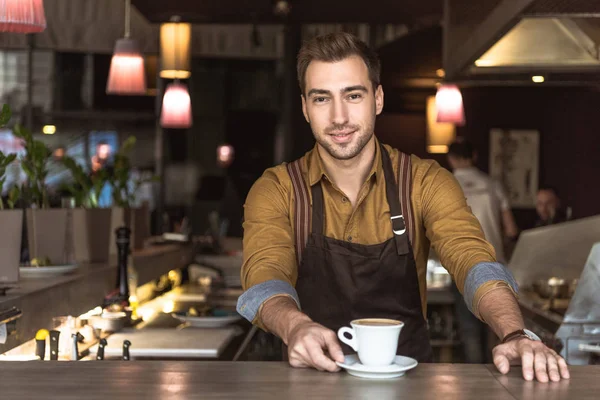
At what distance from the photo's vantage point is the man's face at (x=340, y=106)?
222cm

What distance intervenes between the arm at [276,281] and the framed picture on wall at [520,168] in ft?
27.6

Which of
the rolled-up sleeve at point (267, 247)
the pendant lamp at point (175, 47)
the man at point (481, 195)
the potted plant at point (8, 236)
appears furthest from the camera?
the pendant lamp at point (175, 47)

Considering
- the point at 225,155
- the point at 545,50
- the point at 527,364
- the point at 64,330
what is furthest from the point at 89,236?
the point at 225,155

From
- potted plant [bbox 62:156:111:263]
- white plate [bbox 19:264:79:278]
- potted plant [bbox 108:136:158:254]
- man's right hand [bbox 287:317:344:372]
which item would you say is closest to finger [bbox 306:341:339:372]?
man's right hand [bbox 287:317:344:372]

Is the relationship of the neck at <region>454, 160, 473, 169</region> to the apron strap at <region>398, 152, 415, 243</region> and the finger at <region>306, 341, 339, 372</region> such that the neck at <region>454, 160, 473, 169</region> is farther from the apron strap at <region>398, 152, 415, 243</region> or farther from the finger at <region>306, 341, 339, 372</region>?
the finger at <region>306, 341, 339, 372</region>

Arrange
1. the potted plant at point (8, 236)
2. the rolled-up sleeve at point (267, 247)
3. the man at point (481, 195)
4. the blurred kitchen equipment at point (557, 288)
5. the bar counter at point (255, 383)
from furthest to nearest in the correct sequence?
the man at point (481, 195) → the blurred kitchen equipment at point (557, 288) → the potted plant at point (8, 236) → the rolled-up sleeve at point (267, 247) → the bar counter at point (255, 383)

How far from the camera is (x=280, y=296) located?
1965mm

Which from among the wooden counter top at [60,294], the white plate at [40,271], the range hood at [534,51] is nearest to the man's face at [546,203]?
the range hood at [534,51]

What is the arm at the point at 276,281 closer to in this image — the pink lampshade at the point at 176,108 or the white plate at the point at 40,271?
the white plate at the point at 40,271

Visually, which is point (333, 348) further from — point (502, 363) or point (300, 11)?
point (300, 11)

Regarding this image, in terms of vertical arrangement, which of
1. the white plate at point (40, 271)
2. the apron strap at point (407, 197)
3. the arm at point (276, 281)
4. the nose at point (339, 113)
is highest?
the nose at point (339, 113)

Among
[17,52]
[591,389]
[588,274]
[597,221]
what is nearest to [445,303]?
[597,221]

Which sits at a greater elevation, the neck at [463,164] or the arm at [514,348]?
the neck at [463,164]

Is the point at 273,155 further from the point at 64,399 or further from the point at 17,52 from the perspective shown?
the point at 64,399
